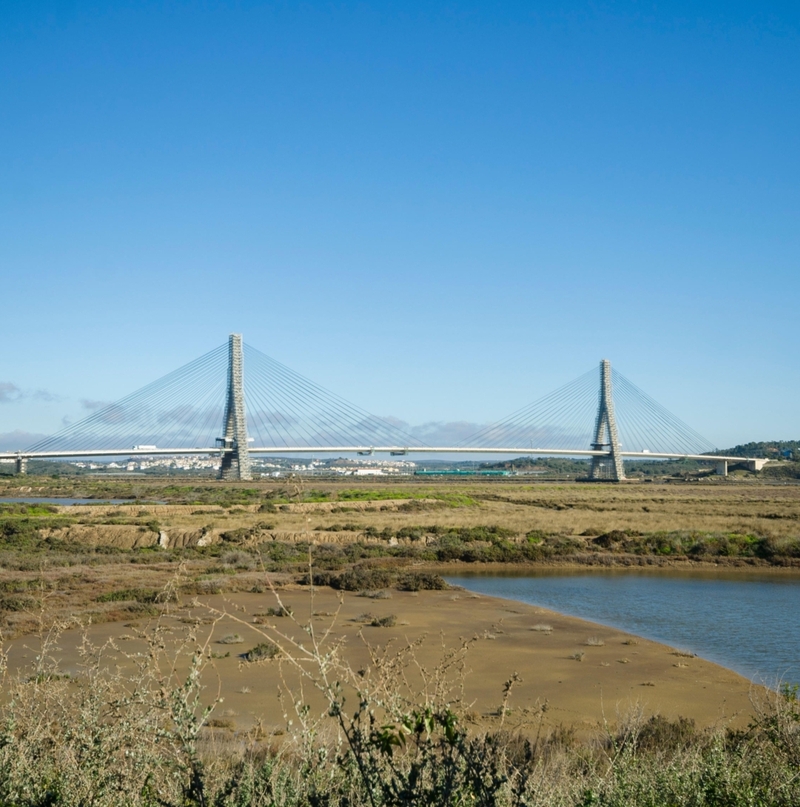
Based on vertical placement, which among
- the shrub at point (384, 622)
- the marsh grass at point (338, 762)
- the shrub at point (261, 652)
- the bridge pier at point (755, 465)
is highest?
the marsh grass at point (338, 762)

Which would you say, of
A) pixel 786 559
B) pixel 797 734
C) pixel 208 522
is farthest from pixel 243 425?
pixel 797 734

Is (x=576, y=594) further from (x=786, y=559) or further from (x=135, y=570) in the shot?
(x=135, y=570)

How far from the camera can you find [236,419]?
61.5 m

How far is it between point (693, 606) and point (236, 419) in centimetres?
4849

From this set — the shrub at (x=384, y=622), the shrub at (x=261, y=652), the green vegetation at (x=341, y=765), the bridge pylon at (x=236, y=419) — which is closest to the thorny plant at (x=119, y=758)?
the green vegetation at (x=341, y=765)

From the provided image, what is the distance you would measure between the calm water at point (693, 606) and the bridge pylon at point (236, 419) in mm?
42294

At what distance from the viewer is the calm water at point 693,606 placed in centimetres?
1239

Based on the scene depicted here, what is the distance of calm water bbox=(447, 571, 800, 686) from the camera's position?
12.4 metres

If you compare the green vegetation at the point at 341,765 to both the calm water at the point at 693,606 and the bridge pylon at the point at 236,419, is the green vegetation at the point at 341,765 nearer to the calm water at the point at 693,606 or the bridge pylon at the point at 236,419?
the calm water at the point at 693,606

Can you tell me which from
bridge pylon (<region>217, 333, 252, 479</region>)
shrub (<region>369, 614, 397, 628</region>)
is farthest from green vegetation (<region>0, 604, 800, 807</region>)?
bridge pylon (<region>217, 333, 252, 479</region>)

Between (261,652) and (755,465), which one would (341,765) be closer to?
(261,652)

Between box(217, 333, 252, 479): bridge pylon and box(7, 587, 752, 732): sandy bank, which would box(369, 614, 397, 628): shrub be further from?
box(217, 333, 252, 479): bridge pylon

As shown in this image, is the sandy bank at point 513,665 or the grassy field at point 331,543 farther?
the grassy field at point 331,543

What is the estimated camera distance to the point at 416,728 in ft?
8.93
